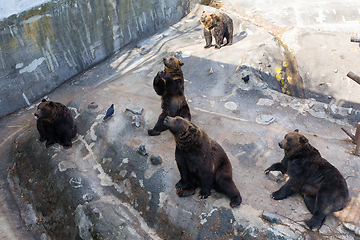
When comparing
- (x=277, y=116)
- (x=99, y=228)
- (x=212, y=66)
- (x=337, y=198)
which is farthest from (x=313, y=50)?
(x=99, y=228)

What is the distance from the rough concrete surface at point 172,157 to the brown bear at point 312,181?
27cm

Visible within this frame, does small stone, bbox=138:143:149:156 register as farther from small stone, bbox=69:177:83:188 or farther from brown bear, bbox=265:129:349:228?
brown bear, bbox=265:129:349:228

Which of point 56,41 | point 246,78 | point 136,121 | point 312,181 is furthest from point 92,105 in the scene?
point 312,181

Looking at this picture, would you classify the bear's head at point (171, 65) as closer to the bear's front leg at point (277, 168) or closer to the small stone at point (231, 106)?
the small stone at point (231, 106)

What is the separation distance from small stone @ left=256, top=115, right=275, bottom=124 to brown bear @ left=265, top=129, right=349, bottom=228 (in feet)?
9.31

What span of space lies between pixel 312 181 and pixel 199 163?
264 centimetres

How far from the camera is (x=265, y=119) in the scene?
9.38m

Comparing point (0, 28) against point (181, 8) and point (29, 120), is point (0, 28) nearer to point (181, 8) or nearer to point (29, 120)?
point (29, 120)

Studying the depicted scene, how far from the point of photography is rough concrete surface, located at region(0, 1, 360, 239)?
598cm

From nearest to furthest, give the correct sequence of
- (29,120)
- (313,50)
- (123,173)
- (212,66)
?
1. (123,173)
2. (29,120)
3. (212,66)
4. (313,50)

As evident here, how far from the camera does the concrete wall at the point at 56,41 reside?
11.1 m

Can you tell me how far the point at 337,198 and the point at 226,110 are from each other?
5156mm

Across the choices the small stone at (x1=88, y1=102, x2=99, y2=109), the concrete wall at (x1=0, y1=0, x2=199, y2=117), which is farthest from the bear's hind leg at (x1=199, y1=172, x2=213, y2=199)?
the concrete wall at (x1=0, y1=0, x2=199, y2=117)

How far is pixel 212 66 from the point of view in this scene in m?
12.5
